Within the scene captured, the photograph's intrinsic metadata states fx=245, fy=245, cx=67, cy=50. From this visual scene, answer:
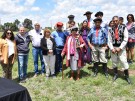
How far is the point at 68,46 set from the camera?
8102 millimetres

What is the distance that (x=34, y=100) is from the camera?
660cm

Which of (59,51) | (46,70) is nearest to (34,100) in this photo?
(46,70)

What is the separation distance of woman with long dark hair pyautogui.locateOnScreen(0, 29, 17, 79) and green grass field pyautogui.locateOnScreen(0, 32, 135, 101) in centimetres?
90

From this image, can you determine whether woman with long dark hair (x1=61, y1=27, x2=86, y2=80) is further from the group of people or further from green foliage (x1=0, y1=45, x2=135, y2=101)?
green foliage (x1=0, y1=45, x2=135, y2=101)

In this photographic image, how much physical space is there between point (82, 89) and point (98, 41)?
5.68 ft

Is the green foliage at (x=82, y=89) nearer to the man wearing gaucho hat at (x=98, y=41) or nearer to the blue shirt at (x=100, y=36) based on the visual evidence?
the man wearing gaucho hat at (x=98, y=41)

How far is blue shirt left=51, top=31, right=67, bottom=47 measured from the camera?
8.57 meters

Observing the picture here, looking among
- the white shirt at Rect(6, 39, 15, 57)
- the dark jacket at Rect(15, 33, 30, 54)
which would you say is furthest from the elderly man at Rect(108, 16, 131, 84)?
the white shirt at Rect(6, 39, 15, 57)

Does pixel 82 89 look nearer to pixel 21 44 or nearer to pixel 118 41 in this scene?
pixel 118 41

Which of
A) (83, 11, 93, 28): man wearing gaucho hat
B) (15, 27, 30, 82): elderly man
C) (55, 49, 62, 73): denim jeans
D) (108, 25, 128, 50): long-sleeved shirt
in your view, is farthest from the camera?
(83, 11, 93, 28): man wearing gaucho hat

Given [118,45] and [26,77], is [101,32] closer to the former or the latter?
[118,45]

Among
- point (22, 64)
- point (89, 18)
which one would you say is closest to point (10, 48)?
point (22, 64)

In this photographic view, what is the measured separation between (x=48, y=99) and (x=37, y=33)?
265cm

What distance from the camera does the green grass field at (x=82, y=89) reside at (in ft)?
22.0
